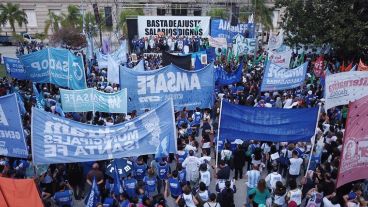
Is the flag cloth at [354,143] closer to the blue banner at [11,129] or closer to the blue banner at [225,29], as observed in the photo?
the blue banner at [11,129]

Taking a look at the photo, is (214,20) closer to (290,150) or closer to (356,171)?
(290,150)

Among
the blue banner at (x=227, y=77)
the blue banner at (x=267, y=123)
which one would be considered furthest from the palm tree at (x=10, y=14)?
the blue banner at (x=267, y=123)

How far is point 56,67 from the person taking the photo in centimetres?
1319

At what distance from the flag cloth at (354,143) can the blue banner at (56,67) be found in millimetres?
8752

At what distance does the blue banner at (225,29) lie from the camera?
27781mm

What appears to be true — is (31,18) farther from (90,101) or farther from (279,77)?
(279,77)

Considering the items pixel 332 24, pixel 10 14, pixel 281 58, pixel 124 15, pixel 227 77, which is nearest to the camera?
pixel 227 77

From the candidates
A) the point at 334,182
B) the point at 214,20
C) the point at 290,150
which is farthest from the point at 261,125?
the point at 214,20

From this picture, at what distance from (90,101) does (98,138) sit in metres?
3.69

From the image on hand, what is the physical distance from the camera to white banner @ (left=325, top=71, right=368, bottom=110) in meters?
10.3

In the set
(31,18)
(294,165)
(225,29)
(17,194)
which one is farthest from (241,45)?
(31,18)

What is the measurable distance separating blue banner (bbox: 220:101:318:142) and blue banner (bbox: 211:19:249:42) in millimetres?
19836


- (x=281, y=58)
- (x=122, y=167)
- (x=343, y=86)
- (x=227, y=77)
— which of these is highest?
(x=343, y=86)

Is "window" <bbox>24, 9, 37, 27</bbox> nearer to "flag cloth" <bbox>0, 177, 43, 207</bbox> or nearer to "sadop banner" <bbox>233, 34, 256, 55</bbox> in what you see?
"sadop banner" <bbox>233, 34, 256, 55</bbox>
